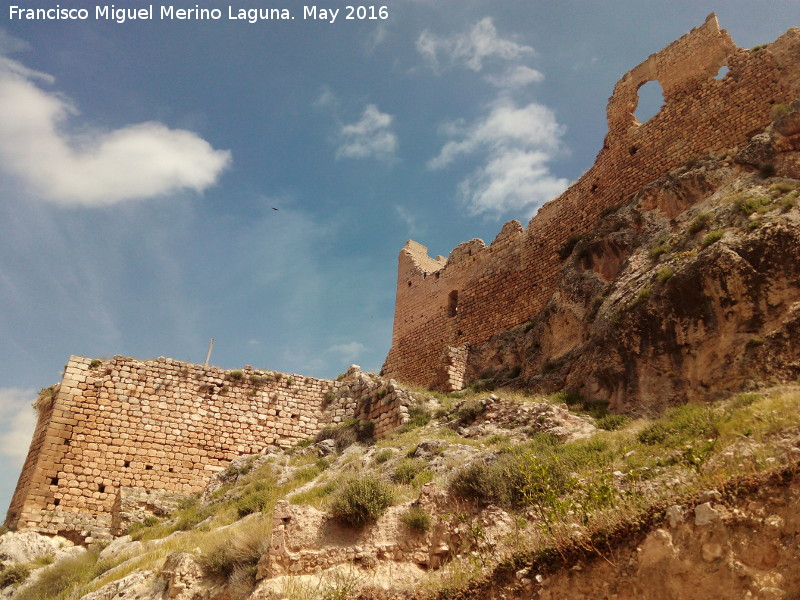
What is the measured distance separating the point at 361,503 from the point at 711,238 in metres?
7.01

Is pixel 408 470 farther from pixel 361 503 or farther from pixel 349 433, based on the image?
pixel 349 433

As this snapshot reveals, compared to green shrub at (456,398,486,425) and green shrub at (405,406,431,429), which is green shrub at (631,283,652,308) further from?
green shrub at (405,406,431,429)

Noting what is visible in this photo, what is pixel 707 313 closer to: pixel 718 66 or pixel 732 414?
pixel 732 414

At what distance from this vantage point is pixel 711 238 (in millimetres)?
10367

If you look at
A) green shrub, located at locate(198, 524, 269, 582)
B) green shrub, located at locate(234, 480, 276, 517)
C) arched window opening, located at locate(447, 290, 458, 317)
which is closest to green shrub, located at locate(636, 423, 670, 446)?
green shrub, located at locate(198, 524, 269, 582)

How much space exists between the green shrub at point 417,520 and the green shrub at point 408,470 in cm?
185

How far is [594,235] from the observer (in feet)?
49.8

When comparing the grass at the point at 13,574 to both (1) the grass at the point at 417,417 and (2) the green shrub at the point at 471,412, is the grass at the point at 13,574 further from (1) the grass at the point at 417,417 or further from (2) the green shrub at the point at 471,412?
(2) the green shrub at the point at 471,412

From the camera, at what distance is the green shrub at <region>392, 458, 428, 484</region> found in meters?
9.26

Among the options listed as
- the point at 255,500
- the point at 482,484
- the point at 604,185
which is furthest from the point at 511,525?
the point at 604,185

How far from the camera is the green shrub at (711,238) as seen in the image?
10.3m

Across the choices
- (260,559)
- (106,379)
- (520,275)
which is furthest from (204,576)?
(520,275)

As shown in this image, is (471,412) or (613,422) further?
(471,412)

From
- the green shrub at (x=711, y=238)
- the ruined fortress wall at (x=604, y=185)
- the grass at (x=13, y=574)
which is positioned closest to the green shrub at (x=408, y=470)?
the green shrub at (x=711, y=238)
